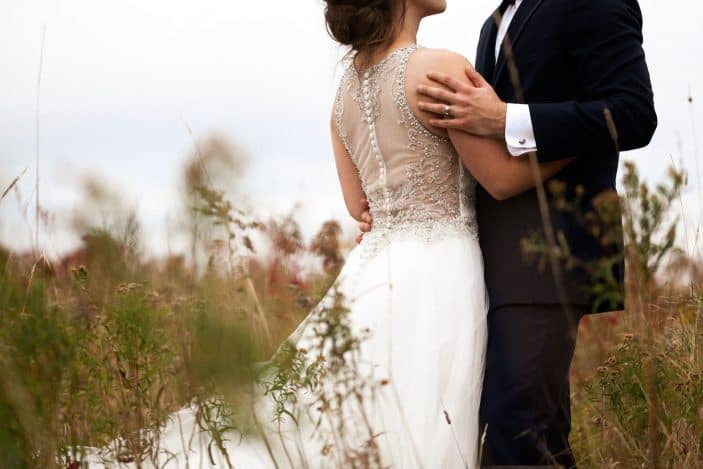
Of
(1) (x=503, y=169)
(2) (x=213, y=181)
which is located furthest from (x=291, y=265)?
(1) (x=503, y=169)

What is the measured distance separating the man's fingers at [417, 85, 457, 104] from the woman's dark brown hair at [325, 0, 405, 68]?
1.01ft

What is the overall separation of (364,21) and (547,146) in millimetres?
816

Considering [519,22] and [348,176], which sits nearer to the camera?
[519,22]

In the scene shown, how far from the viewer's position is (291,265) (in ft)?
15.9

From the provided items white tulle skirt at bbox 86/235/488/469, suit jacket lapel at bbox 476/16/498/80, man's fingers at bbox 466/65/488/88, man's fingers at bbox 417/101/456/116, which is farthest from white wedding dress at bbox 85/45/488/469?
suit jacket lapel at bbox 476/16/498/80

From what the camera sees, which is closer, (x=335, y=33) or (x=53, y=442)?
(x=53, y=442)

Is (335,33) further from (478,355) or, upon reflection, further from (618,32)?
(478,355)

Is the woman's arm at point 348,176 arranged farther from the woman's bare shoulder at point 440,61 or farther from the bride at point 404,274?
the woman's bare shoulder at point 440,61

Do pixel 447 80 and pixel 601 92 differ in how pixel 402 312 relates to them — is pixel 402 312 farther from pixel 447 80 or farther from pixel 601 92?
pixel 601 92

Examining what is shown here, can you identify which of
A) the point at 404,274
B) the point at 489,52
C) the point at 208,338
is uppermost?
the point at 489,52

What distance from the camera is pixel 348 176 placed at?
3662mm

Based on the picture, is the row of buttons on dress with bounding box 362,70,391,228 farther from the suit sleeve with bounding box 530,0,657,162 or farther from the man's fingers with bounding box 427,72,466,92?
the suit sleeve with bounding box 530,0,657,162

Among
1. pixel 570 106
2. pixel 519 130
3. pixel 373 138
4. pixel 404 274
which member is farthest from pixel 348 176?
pixel 570 106

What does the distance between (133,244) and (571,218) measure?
68.6 inches
